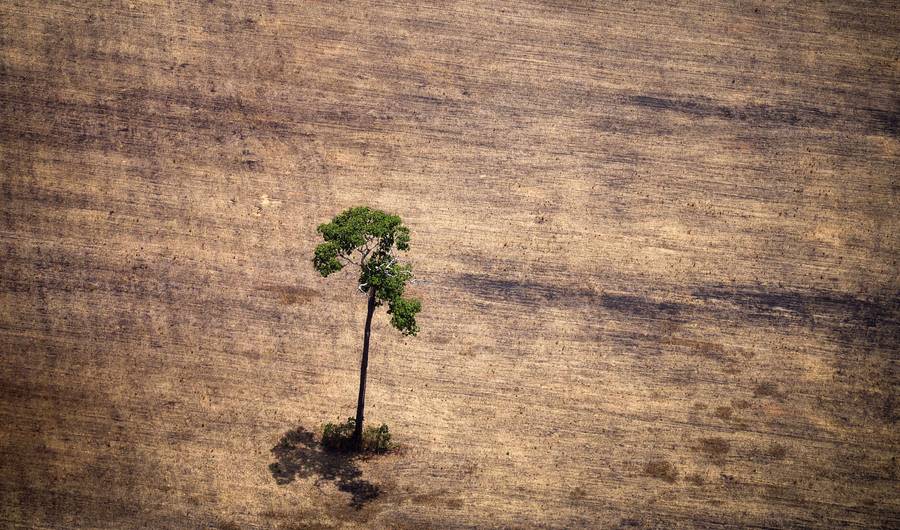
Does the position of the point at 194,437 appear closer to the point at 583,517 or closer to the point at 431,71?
the point at 583,517

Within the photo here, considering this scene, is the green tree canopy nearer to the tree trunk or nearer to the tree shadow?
the tree trunk

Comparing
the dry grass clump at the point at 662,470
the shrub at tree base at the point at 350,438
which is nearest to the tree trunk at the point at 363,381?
the shrub at tree base at the point at 350,438

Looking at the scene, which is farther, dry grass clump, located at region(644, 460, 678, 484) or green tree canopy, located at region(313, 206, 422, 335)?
dry grass clump, located at region(644, 460, 678, 484)

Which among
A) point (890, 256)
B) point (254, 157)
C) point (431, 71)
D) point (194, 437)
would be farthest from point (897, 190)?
point (194, 437)

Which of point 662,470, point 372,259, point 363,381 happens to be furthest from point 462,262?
point 662,470

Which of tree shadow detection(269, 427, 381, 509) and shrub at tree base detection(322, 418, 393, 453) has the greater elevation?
shrub at tree base detection(322, 418, 393, 453)

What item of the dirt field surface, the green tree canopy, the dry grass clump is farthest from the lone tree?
the dry grass clump
